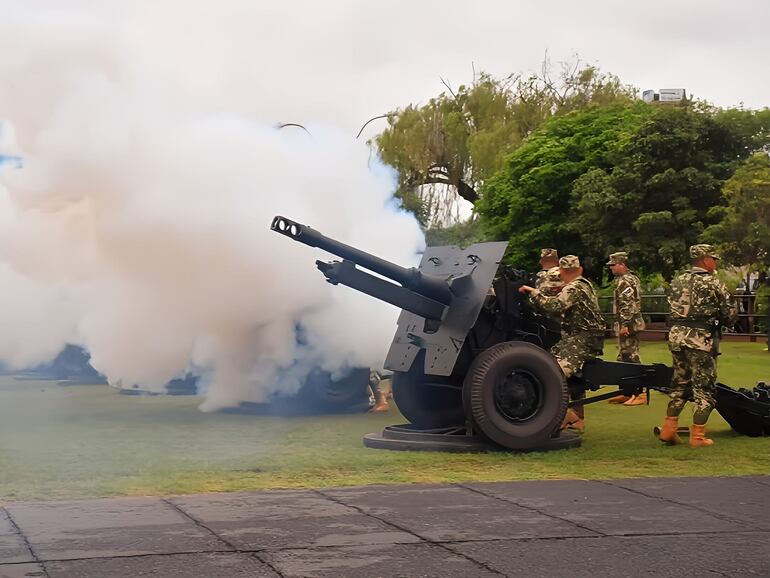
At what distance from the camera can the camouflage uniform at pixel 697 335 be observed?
12352 millimetres

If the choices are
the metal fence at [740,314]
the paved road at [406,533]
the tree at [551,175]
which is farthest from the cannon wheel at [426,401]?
the tree at [551,175]

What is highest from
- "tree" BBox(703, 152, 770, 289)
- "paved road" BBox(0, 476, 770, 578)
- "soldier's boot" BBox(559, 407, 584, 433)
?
"tree" BBox(703, 152, 770, 289)

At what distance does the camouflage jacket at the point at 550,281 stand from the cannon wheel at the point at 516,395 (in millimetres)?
1350

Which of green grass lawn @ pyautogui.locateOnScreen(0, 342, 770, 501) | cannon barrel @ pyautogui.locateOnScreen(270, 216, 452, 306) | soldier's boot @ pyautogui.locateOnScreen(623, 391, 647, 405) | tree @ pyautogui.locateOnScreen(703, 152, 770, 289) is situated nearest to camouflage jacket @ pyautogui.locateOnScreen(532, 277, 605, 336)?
cannon barrel @ pyautogui.locateOnScreen(270, 216, 452, 306)

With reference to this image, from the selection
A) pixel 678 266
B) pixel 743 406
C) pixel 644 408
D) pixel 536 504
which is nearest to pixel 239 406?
pixel 644 408

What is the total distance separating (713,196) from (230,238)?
27599 mm

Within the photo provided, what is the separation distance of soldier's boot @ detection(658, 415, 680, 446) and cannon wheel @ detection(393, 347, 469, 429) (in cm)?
181

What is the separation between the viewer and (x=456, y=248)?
1298 centimetres

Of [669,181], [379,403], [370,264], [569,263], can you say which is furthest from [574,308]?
[669,181]

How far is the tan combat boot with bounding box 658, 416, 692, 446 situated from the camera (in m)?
12.3

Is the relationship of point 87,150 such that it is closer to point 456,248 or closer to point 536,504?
point 456,248

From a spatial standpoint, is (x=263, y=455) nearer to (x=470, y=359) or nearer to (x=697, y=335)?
(x=470, y=359)

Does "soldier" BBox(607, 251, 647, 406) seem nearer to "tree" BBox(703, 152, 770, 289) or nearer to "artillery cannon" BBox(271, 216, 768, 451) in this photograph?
"artillery cannon" BBox(271, 216, 768, 451)

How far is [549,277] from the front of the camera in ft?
46.5
